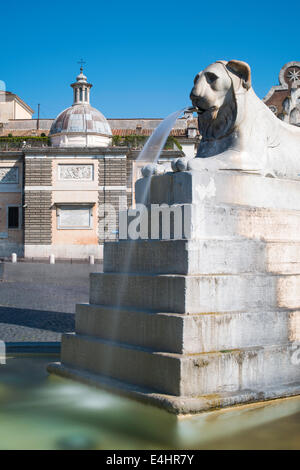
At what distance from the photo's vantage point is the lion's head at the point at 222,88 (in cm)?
461

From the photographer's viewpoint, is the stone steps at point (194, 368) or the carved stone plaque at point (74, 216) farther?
the carved stone plaque at point (74, 216)

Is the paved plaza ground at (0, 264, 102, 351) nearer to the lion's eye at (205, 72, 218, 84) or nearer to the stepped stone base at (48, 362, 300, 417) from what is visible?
the stepped stone base at (48, 362, 300, 417)

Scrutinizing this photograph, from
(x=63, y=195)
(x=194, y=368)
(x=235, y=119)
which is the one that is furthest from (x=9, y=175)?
(x=194, y=368)

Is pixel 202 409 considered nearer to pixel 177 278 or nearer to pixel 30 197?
pixel 177 278

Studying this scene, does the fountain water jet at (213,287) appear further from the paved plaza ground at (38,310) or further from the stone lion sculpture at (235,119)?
the paved plaza ground at (38,310)

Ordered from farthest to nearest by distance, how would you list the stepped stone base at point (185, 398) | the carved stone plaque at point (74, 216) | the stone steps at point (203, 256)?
1. the carved stone plaque at point (74, 216)
2. the stone steps at point (203, 256)
3. the stepped stone base at point (185, 398)

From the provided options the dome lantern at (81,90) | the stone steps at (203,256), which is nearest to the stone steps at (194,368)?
the stone steps at (203,256)

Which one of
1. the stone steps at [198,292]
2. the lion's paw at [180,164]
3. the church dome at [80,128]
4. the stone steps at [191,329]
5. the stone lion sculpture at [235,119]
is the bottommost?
the stone steps at [191,329]

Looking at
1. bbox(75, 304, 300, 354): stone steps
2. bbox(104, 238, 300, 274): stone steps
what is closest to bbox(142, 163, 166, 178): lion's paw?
bbox(104, 238, 300, 274): stone steps

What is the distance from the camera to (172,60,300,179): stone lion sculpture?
15.0ft

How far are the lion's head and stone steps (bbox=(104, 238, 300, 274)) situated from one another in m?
1.04
